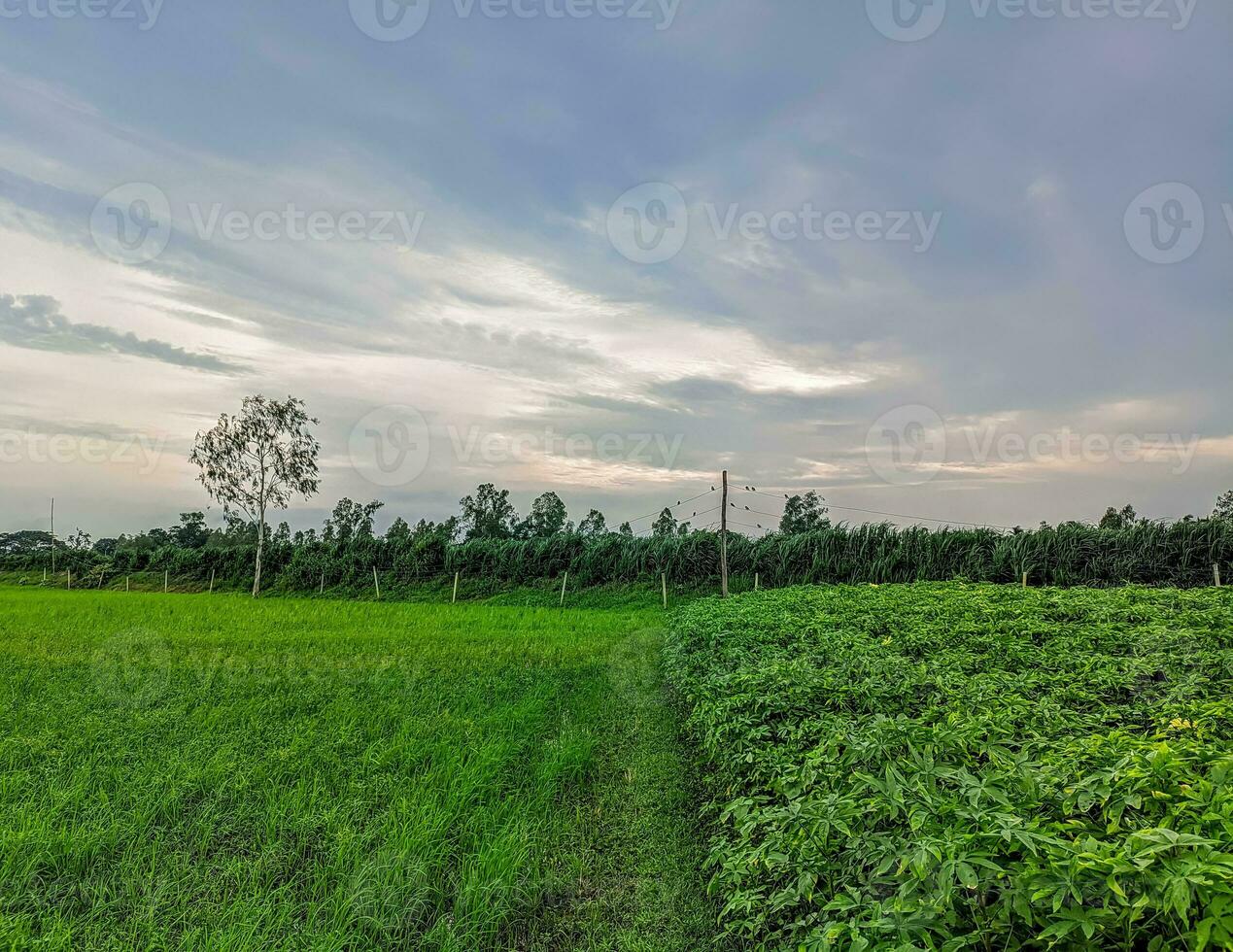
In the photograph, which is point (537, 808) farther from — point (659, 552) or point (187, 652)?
point (659, 552)

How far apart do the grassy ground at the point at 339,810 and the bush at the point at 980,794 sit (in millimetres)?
766

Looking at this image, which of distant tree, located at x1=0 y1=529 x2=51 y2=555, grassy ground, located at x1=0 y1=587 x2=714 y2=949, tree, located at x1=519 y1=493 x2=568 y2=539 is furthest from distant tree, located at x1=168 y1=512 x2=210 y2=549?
grassy ground, located at x1=0 y1=587 x2=714 y2=949

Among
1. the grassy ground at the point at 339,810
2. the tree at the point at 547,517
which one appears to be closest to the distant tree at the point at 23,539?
the tree at the point at 547,517

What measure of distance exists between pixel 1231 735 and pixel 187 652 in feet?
39.8

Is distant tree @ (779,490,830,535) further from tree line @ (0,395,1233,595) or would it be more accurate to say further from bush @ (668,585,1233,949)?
bush @ (668,585,1233,949)

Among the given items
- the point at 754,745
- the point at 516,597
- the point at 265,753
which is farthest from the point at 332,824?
the point at 516,597

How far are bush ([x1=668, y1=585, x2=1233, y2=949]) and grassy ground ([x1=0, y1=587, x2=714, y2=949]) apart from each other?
30.2 inches

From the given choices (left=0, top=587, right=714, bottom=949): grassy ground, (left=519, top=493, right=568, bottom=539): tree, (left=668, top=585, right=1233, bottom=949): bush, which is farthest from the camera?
(left=519, top=493, right=568, bottom=539): tree

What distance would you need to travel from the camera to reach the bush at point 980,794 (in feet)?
5.35

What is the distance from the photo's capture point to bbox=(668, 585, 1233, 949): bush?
5.35ft

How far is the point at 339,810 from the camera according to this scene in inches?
175

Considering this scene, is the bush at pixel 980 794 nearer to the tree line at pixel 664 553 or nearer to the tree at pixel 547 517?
the tree line at pixel 664 553

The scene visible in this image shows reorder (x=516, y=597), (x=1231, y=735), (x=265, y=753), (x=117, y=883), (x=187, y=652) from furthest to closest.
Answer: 1. (x=516, y=597)
2. (x=187, y=652)
3. (x=265, y=753)
4. (x=117, y=883)
5. (x=1231, y=735)

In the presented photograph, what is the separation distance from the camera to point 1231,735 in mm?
3098
